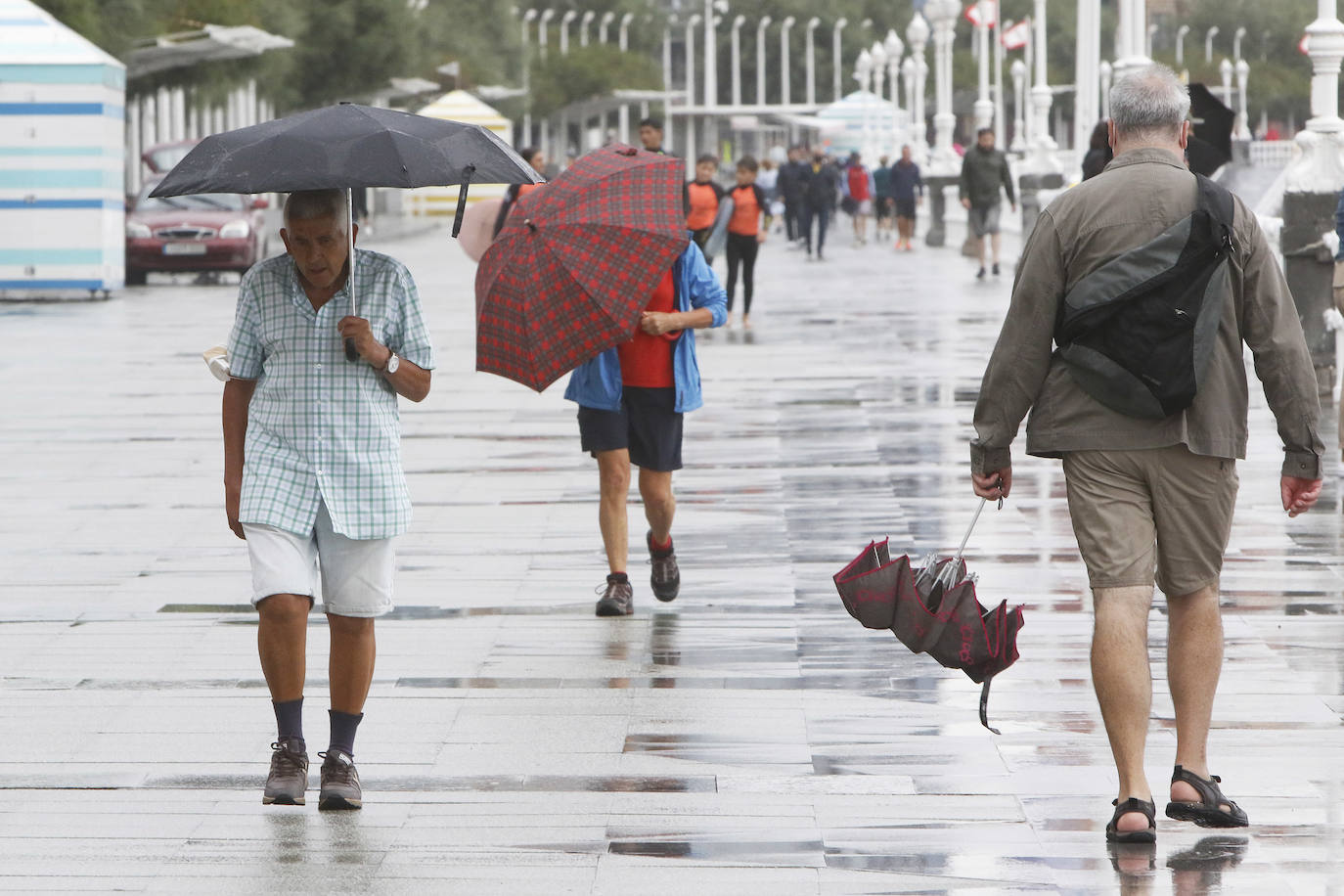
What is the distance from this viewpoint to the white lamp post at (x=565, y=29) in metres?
109

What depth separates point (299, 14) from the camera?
42.1 meters

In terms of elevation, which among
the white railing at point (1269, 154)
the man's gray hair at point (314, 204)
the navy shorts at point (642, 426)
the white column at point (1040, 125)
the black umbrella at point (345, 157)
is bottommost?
the navy shorts at point (642, 426)

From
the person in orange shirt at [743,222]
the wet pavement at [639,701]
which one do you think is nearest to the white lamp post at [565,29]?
the person in orange shirt at [743,222]

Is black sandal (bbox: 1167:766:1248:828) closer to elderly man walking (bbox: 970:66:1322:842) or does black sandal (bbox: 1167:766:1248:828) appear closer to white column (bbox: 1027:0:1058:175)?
elderly man walking (bbox: 970:66:1322:842)

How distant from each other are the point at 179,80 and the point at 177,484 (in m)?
26.4

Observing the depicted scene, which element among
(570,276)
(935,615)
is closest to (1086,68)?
(570,276)

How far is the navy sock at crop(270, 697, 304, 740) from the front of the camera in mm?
5493

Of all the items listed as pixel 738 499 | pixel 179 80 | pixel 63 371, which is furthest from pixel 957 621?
pixel 179 80

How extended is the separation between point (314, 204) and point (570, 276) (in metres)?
2.08

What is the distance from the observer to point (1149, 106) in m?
5.29

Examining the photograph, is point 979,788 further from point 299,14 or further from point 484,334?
point 299,14

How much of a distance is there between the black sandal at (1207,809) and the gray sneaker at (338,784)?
6.26ft

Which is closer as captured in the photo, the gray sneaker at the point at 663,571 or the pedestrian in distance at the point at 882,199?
the gray sneaker at the point at 663,571

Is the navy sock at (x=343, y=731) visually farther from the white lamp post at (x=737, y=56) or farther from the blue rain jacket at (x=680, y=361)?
the white lamp post at (x=737, y=56)
